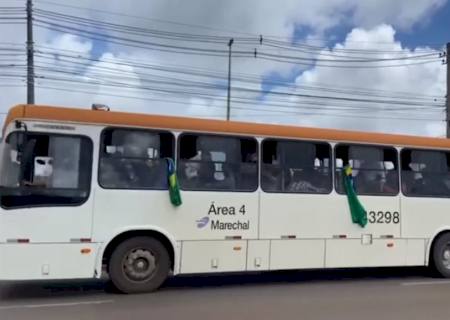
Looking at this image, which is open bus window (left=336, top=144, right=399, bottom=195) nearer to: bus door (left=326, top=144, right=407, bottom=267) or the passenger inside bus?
bus door (left=326, top=144, right=407, bottom=267)

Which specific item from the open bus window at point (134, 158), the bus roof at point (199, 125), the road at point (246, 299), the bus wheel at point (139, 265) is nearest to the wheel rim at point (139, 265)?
the bus wheel at point (139, 265)

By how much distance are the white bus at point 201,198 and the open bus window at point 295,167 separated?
2 centimetres

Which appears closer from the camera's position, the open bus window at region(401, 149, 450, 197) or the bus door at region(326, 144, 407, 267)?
the bus door at region(326, 144, 407, 267)

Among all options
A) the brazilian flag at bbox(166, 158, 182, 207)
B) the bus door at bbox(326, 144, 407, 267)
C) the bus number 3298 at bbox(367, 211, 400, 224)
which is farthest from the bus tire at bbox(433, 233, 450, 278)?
the brazilian flag at bbox(166, 158, 182, 207)

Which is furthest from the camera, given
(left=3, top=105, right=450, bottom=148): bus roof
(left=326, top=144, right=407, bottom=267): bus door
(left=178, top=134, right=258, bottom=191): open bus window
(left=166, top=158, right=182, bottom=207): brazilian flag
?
(left=326, top=144, right=407, bottom=267): bus door

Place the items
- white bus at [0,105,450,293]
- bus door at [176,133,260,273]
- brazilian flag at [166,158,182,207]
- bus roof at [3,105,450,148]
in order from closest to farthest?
1. white bus at [0,105,450,293]
2. bus roof at [3,105,450,148]
3. brazilian flag at [166,158,182,207]
4. bus door at [176,133,260,273]

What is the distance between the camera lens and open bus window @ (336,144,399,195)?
1145 cm

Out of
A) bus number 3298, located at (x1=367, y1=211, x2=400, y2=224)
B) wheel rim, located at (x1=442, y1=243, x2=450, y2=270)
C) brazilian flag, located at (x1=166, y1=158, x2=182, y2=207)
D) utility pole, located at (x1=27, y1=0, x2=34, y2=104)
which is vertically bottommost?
wheel rim, located at (x1=442, y1=243, x2=450, y2=270)

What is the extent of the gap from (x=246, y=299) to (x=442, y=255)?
485 centimetres

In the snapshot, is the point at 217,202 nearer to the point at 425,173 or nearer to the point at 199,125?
the point at 199,125

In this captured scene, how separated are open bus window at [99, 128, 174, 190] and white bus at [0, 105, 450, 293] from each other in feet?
0.06

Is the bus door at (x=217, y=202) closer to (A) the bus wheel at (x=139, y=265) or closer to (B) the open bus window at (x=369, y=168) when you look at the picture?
(A) the bus wheel at (x=139, y=265)

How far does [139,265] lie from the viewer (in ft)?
32.1

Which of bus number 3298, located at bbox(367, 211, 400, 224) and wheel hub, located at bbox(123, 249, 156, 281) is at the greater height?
bus number 3298, located at bbox(367, 211, 400, 224)
